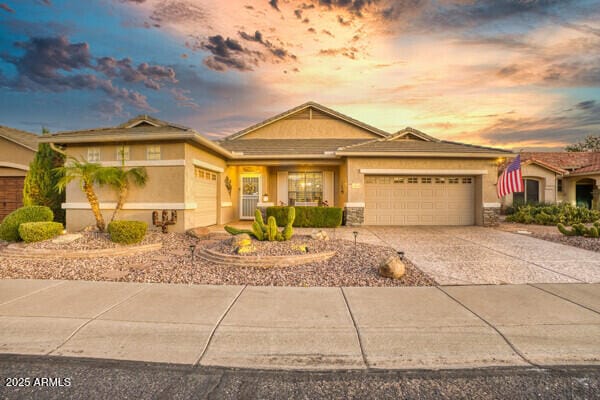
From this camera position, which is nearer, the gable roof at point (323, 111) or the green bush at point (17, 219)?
the green bush at point (17, 219)

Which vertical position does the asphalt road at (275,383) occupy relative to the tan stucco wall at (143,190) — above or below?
below

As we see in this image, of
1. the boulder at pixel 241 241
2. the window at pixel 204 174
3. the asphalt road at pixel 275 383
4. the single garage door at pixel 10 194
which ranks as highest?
the window at pixel 204 174

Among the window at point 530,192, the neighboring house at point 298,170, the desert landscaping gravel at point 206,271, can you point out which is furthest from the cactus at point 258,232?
the window at point 530,192

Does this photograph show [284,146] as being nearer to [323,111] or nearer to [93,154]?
[323,111]

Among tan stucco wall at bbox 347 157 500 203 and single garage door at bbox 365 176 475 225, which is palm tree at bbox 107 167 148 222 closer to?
tan stucco wall at bbox 347 157 500 203

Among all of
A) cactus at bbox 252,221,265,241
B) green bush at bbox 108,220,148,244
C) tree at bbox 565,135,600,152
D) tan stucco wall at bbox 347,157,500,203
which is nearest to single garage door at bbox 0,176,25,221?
green bush at bbox 108,220,148,244

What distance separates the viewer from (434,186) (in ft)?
44.4

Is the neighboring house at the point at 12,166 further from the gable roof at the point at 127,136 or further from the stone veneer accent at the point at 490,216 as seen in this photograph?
the stone veneer accent at the point at 490,216

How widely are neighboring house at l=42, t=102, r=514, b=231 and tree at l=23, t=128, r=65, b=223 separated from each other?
2.58ft

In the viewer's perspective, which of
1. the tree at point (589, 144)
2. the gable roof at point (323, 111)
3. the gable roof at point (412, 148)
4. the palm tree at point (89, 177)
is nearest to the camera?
the palm tree at point (89, 177)

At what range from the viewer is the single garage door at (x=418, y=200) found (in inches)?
532

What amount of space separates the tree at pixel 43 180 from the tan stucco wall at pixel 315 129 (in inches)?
361

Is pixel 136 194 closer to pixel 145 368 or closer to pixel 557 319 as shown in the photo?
pixel 145 368

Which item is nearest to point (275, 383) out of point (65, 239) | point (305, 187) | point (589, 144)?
point (65, 239)
